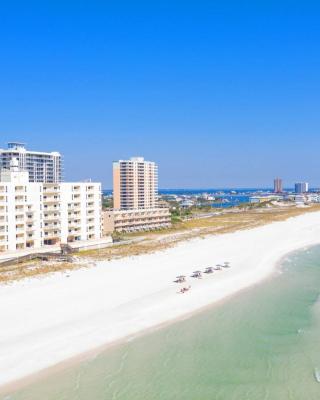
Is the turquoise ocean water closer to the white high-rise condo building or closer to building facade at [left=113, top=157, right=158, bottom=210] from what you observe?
building facade at [left=113, top=157, right=158, bottom=210]

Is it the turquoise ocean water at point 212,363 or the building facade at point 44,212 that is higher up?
the building facade at point 44,212

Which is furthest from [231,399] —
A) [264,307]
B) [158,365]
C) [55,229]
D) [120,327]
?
[55,229]

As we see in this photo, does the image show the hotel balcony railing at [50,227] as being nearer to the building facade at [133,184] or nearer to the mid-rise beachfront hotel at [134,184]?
the mid-rise beachfront hotel at [134,184]

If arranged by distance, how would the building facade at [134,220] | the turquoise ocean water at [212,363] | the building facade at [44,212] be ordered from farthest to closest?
1. the building facade at [134,220]
2. the building facade at [44,212]
3. the turquoise ocean water at [212,363]

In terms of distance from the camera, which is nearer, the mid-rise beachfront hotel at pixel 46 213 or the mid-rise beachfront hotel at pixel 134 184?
the mid-rise beachfront hotel at pixel 46 213

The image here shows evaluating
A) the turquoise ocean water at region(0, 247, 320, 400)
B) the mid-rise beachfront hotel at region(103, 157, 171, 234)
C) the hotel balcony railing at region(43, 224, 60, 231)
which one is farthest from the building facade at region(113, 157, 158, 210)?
the turquoise ocean water at region(0, 247, 320, 400)

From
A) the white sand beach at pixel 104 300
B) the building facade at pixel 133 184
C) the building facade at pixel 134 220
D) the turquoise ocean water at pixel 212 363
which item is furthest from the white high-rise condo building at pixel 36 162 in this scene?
the turquoise ocean water at pixel 212 363

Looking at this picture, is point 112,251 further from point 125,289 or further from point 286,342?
point 286,342
